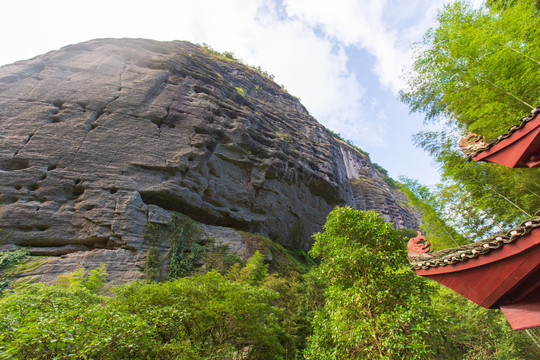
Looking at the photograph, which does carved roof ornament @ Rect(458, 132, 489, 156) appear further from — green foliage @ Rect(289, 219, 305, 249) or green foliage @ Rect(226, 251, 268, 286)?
green foliage @ Rect(289, 219, 305, 249)

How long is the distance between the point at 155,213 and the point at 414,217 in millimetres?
35084

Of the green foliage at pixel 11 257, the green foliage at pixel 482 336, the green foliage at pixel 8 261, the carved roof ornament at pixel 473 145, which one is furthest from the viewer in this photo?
the green foliage at pixel 11 257

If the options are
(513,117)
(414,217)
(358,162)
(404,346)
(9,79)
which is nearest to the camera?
(404,346)

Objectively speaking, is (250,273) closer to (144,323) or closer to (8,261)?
(144,323)

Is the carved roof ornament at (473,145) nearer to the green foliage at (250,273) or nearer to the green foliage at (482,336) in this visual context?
the green foliage at (482,336)

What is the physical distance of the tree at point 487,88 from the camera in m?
4.89

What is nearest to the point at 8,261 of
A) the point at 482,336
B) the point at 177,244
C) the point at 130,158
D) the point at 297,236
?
the point at 177,244

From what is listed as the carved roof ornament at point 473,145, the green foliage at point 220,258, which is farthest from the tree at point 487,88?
the green foliage at point 220,258

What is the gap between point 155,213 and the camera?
432 inches

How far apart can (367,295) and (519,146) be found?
3.04 m

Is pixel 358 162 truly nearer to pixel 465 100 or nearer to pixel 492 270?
pixel 465 100

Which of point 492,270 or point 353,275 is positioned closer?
point 492,270

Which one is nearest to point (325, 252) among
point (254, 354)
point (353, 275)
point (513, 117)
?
point (353, 275)

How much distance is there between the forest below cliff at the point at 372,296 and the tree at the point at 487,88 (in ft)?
0.08
